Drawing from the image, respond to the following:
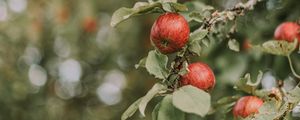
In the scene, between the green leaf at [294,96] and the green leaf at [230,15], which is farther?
the green leaf at [230,15]

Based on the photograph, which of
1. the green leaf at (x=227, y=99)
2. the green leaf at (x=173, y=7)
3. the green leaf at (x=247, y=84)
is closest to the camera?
the green leaf at (x=173, y=7)

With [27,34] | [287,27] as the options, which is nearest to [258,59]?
[287,27]

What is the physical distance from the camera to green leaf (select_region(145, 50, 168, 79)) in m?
1.28

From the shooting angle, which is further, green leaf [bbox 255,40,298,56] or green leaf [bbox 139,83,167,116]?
green leaf [bbox 255,40,298,56]

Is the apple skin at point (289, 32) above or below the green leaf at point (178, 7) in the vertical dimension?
below

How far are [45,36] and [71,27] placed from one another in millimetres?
711

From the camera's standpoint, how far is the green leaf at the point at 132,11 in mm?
A: 1316

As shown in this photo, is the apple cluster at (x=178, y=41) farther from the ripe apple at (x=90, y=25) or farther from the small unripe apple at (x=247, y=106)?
the ripe apple at (x=90, y=25)

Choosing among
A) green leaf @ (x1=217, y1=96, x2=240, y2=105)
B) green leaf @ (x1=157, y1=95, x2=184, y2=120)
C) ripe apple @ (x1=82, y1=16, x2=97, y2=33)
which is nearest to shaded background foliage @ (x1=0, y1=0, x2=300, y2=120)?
ripe apple @ (x1=82, y1=16, x2=97, y2=33)

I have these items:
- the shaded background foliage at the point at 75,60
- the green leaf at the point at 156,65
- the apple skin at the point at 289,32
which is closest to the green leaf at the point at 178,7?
the green leaf at the point at 156,65

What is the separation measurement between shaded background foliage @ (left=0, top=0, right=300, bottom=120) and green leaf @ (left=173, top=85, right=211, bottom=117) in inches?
49.1

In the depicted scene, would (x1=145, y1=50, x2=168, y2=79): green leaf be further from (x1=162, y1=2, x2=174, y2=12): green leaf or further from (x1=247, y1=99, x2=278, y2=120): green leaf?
(x1=247, y1=99, x2=278, y2=120): green leaf

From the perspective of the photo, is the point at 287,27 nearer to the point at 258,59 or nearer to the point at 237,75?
the point at 258,59

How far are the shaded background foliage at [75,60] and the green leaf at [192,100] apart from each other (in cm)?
125
